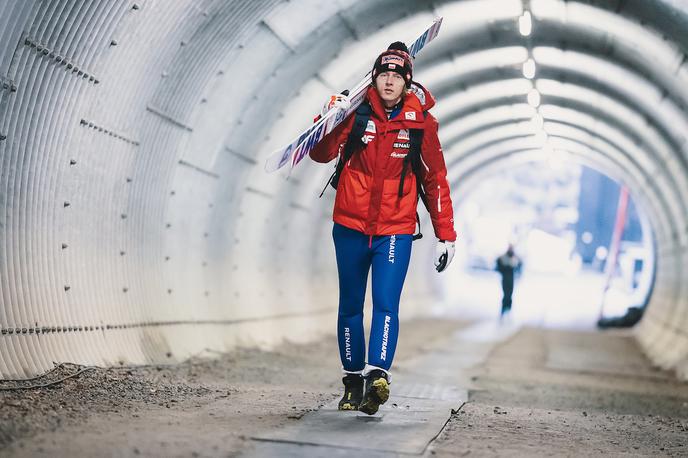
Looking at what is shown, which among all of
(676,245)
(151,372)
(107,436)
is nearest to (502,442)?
(107,436)

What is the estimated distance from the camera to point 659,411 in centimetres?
938

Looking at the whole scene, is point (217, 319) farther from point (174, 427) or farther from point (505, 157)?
point (505, 157)

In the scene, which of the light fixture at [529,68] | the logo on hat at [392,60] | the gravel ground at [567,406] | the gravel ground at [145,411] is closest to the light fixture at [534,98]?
the light fixture at [529,68]

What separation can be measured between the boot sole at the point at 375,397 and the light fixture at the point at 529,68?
10.8 m

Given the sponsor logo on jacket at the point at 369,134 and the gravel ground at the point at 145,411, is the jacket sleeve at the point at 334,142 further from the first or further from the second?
the gravel ground at the point at 145,411

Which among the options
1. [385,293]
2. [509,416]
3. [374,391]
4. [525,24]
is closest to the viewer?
[374,391]

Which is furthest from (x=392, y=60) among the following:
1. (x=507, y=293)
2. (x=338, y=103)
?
(x=507, y=293)

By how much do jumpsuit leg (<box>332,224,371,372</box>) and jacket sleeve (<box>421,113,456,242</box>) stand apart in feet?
1.53

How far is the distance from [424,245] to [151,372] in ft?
67.0

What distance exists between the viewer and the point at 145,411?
5562 millimetres

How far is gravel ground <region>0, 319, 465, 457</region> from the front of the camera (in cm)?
443

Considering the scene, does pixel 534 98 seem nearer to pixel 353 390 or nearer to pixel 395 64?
pixel 395 64

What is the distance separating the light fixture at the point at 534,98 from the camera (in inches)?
711

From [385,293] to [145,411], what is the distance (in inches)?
58.7
